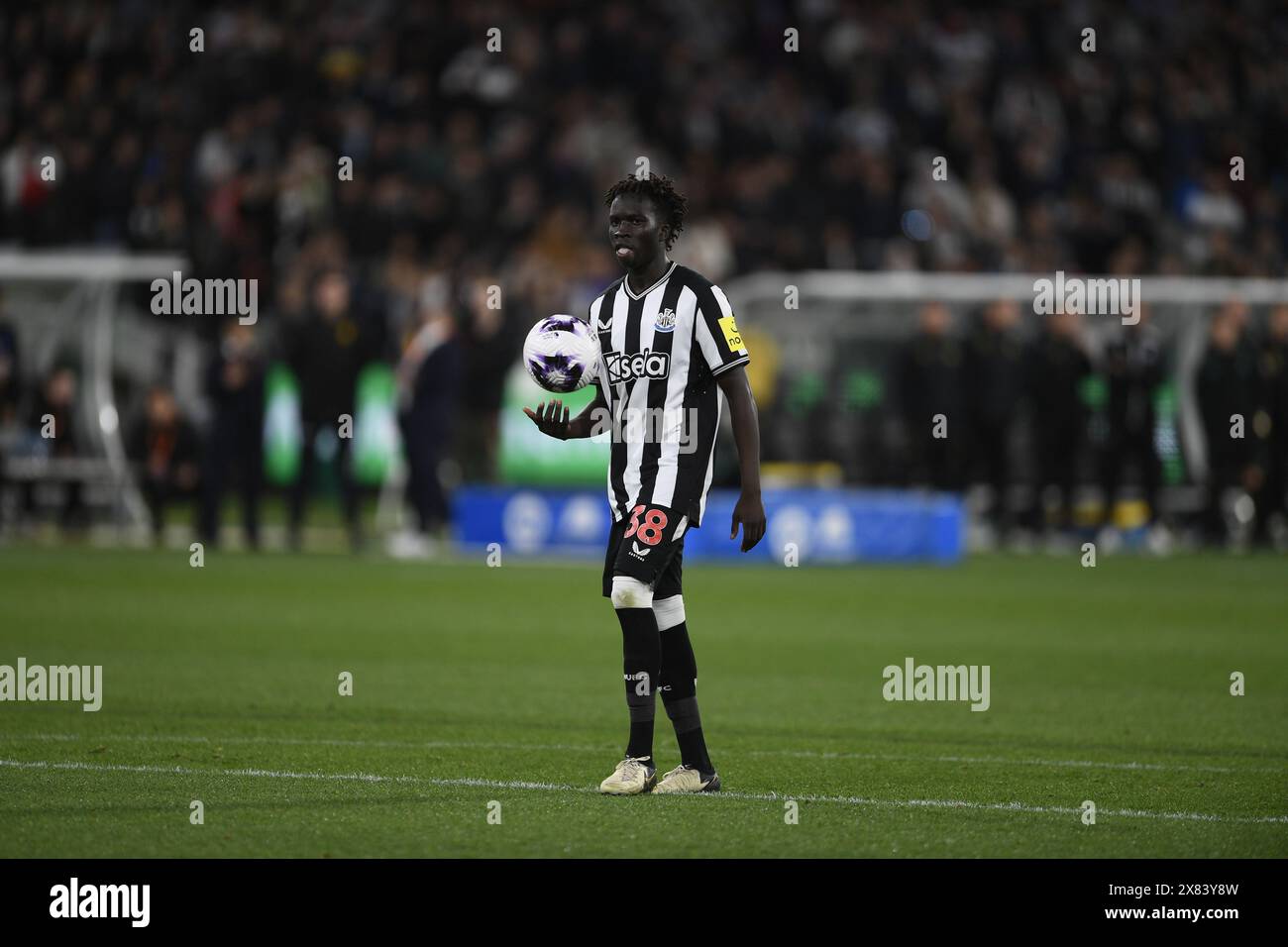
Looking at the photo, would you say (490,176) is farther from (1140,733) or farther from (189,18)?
(1140,733)

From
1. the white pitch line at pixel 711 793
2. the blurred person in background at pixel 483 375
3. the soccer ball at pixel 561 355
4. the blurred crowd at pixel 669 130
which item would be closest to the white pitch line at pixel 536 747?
the white pitch line at pixel 711 793

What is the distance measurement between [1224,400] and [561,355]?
49.7 ft

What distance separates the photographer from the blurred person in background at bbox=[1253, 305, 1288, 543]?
70.0 feet

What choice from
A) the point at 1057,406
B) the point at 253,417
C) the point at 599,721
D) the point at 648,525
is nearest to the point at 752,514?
the point at 648,525

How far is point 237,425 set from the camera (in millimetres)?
19688

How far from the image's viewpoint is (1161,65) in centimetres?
2980

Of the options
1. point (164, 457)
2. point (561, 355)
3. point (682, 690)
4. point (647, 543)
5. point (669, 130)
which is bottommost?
point (682, 690)

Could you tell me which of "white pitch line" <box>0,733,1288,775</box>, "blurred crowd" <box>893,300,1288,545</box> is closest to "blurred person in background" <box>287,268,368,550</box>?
"blurred crowd" <box>893,300,1288,545</box>

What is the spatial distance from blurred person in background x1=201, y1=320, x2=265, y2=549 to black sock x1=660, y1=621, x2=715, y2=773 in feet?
42.1

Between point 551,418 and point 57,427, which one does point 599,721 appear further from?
point 57,427

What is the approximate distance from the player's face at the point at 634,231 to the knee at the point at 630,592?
3.70ft

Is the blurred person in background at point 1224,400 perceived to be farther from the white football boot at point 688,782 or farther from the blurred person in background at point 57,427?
the white football boot at point 688,782
